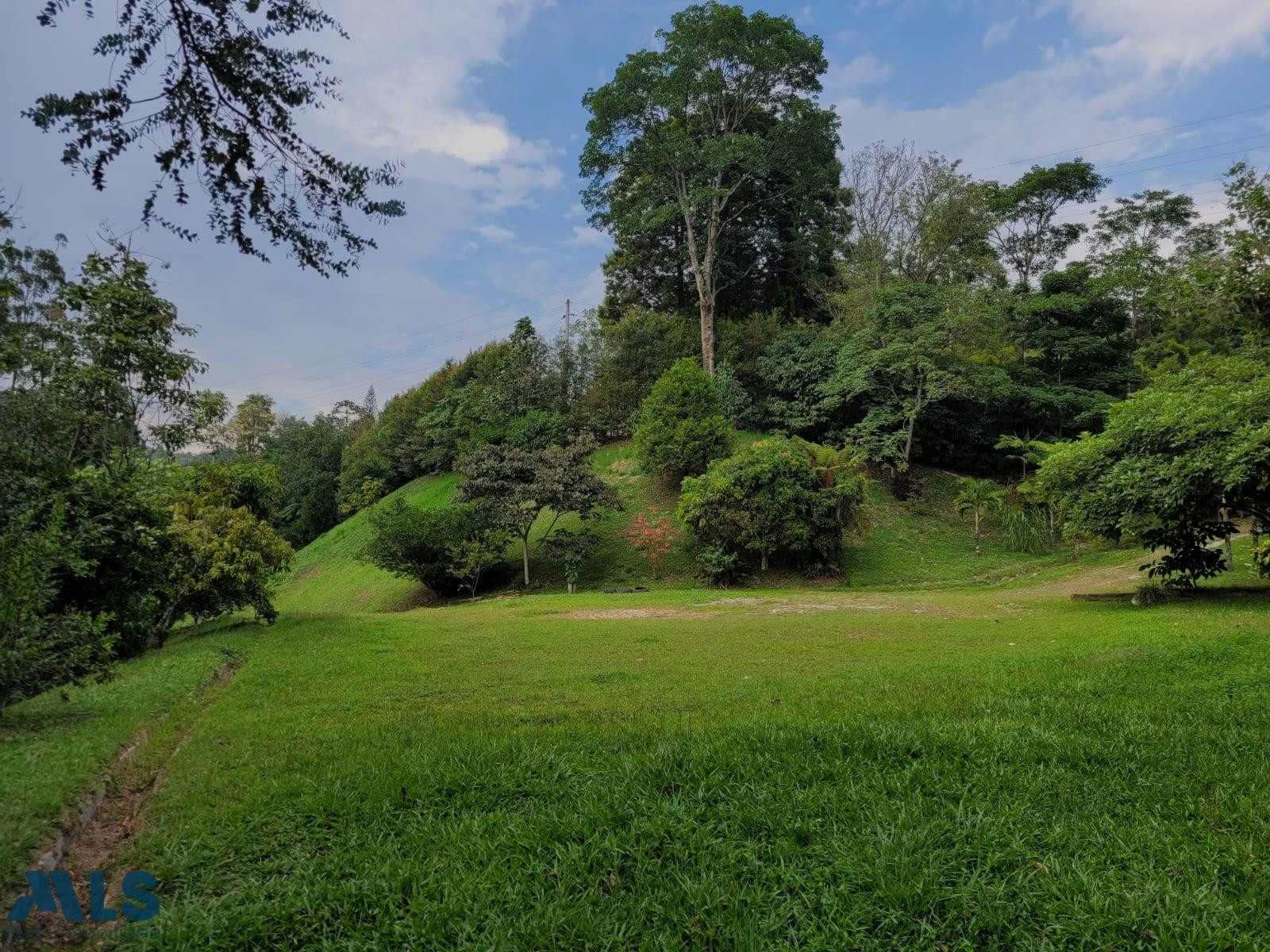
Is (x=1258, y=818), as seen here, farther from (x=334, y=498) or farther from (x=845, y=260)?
(x=334, y=498)

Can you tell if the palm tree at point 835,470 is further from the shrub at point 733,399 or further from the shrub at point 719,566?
the shrub at point 733,399

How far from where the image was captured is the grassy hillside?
18.0 metres

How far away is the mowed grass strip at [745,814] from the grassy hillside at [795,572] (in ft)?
42.3

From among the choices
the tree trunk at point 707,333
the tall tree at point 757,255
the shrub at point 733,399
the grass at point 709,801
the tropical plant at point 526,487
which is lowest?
the grass at point 709,801

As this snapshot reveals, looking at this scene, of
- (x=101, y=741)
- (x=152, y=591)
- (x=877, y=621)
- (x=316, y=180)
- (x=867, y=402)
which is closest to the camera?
(x=316, y=180)

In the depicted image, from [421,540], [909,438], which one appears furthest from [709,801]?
[909,438]

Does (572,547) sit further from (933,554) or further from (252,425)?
(252,425)

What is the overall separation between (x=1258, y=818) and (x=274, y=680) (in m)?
7.67

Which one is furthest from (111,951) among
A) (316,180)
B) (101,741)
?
(316,180)

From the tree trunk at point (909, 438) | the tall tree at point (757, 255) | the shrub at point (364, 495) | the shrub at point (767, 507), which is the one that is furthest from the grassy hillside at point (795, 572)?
the tall tree at point (757, 255)

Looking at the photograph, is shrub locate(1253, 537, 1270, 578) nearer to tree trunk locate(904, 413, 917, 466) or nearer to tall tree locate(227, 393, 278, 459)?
tree trunk locate(904, 413, 917, 466)

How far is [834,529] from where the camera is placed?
A: 18453mm

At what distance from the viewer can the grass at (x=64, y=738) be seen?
304 cm

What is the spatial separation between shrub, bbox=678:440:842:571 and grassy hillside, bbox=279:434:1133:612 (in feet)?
3.84
